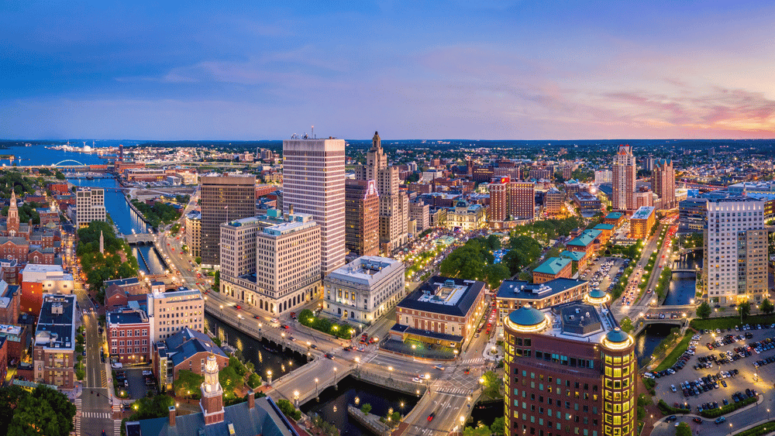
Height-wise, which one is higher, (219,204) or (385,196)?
(385,196)

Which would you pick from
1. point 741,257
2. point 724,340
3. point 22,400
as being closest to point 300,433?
point 22,400


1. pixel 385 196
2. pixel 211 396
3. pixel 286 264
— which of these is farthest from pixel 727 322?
pixel 211 396

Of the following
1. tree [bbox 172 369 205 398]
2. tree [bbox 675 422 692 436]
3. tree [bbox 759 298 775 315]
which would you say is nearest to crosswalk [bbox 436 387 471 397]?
tree [bbox 675 422 692 436]

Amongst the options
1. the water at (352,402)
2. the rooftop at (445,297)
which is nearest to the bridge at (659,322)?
the rooftop at (445,297)

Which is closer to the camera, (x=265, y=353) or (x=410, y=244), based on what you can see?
(x=265, y=353)

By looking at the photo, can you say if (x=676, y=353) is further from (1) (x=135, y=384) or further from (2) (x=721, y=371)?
(1) (x=135, y=384)

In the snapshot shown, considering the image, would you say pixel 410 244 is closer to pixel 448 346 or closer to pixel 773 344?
pixel 448 346
